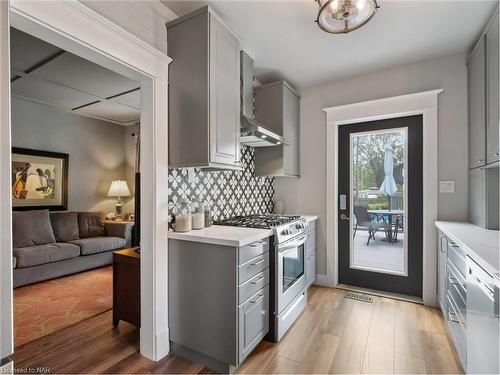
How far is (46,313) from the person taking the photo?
264 centimetres

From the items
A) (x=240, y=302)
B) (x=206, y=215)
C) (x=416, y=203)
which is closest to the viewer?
(x=240, y=302)

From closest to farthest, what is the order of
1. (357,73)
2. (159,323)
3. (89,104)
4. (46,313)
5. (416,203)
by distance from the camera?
1. (159,323)
2. (46,313)
3. (416,203)
4. (357,73)
5. (89,104)

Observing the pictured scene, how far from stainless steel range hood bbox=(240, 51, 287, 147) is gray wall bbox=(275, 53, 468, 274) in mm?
819

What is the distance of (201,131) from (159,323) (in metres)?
1.48

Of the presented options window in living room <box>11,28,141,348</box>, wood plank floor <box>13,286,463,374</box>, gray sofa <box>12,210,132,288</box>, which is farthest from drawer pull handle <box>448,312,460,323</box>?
gray sofa <box>12,210,132,288</box>

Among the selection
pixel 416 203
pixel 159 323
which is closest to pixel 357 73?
pixel 416 203

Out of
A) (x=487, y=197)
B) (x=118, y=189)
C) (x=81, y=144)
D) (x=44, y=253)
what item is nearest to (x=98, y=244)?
(x=44, y=253)

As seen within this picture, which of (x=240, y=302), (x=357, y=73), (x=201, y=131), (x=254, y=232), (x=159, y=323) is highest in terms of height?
(x=357, y=73)

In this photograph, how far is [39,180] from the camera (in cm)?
424

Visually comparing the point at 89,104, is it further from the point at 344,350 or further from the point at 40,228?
the point at 344,350

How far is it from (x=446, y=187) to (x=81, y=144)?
575 cm

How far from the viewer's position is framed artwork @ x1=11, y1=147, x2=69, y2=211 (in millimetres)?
3990

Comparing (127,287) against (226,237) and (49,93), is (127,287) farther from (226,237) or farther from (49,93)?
(49,93)

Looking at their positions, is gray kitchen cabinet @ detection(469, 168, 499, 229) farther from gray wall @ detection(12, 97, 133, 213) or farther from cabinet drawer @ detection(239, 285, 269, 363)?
gray wall @ detection(12, 97, 133, 213)
